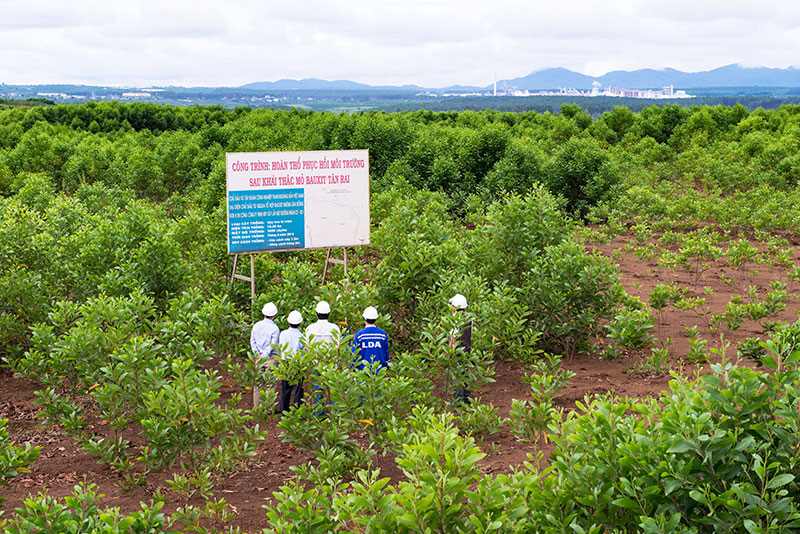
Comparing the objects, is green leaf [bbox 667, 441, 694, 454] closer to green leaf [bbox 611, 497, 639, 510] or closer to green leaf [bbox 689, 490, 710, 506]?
green leaf [bbox 689, 490, 710, 506]

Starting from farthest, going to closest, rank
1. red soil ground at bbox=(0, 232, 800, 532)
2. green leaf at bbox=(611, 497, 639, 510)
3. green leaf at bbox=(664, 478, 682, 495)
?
1. red soil ground at bbox=(0, 232, 800, 532)
2. green leaf at bbox=(611, 497, 639, 510)
3. green leaf at bbox=(664, 478, 682, 495)

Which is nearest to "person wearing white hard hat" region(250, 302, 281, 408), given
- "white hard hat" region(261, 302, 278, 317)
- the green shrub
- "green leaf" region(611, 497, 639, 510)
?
"white hard hat" region(261, 302, 278, 317)

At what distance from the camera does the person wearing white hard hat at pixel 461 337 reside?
6422 millimetres

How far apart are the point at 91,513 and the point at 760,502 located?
319 cm

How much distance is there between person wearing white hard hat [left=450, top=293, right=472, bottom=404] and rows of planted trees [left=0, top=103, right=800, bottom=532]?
10 centimetres

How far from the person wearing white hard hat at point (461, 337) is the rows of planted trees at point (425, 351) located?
0.10 metres

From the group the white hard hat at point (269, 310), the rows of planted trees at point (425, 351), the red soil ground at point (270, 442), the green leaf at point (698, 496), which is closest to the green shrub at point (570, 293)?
the rows of planted trees at point (425, 351)

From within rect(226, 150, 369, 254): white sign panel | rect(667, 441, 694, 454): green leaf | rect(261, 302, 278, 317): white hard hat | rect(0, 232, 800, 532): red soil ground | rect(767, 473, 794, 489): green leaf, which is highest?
rect(226, 150, 369, 254): white sign panel

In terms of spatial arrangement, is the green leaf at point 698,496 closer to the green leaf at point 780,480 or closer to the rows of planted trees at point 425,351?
the rows of planted trees at point 425,351

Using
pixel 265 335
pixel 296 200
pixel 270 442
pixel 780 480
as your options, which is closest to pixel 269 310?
pixel 265 335

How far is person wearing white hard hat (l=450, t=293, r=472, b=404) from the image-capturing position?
6422 millimetres

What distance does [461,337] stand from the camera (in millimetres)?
6688

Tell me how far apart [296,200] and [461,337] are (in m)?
3.22

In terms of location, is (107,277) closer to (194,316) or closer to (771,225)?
(194,316)
